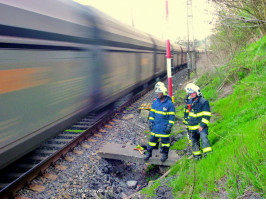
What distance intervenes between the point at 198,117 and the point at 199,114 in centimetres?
7

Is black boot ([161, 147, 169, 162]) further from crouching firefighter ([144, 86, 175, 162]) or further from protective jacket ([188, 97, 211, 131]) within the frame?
protective jacket ([188, 97, 211, 131])

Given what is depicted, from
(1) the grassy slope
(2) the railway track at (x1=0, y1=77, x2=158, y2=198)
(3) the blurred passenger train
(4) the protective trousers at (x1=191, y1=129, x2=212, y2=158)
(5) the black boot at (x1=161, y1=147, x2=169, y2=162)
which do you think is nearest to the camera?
(1) the grassy slope

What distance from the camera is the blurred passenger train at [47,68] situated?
329cm

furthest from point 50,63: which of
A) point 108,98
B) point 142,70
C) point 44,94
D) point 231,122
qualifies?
point 142,70

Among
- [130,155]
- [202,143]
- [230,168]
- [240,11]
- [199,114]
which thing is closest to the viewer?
[230,168]

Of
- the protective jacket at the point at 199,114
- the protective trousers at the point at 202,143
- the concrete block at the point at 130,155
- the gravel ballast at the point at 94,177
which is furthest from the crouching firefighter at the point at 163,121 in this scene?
the gravel ballast at the point at 94,177

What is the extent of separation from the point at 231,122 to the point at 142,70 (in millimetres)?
5667

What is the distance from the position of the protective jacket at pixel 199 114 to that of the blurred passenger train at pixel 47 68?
2.49 m

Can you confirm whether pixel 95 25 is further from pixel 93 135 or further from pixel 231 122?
pixel 231 122

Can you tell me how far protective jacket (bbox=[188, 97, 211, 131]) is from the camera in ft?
14.9

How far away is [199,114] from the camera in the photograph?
4.69 metres

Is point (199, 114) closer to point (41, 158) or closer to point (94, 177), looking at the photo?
point (94, 177)

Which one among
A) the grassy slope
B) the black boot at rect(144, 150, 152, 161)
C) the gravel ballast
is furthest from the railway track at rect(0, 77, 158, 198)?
the grassy slope

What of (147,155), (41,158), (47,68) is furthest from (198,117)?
(41,158)
